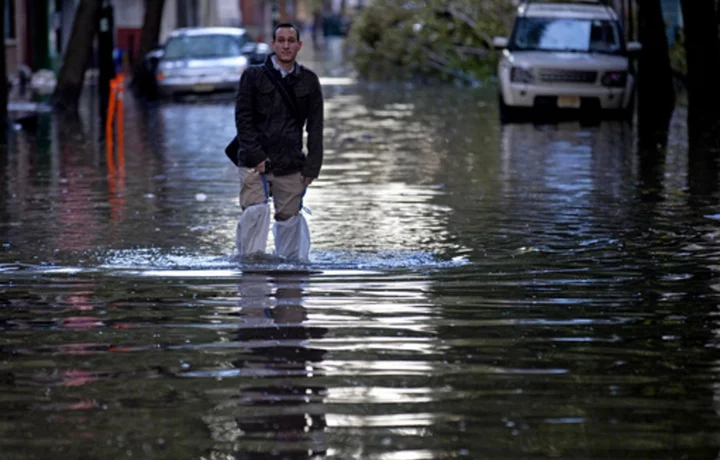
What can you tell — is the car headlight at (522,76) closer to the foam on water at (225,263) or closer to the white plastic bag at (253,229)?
the foam on water at (225,263)

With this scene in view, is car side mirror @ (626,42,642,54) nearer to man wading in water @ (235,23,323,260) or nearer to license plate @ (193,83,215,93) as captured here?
license plate @ (193,83,215,93)

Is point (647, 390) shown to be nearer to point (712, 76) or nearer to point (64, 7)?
point (712, 76)

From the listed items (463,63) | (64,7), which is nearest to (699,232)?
(463,63)

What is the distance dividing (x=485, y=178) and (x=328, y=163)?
2767 mm

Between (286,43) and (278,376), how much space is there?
3440 mm

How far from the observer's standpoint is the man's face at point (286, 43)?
10000 mm

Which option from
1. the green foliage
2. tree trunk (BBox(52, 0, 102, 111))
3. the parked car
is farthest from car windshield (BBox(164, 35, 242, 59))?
the green foliage

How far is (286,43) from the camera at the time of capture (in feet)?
32.9

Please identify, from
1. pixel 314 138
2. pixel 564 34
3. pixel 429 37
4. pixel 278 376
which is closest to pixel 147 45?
pixel 429 37

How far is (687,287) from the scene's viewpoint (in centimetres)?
962

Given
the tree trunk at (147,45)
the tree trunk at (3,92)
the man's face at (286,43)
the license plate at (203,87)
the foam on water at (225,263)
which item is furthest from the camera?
the tree trunk at (147,45)

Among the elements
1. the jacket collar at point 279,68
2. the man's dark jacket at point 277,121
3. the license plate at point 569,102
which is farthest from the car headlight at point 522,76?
the jacket collar at point 279,68

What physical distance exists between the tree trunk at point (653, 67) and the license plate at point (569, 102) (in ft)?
3.95

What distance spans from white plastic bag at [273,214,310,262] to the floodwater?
0.17 m
